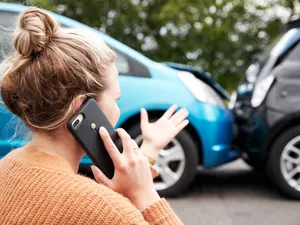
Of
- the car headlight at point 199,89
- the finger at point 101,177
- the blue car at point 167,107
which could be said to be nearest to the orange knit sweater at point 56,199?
the finger at point 101,177

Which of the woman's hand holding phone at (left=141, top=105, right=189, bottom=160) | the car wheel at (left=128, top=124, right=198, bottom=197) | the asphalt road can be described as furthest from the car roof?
the woman's hand holding phone at (left=141, top=105, right=189, bottom=160)

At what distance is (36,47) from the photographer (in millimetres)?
1501

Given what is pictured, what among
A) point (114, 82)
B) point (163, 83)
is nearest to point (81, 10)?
point (163, 83)

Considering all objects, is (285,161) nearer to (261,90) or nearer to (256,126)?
(256,126)

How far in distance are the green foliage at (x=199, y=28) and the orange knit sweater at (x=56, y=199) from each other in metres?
12.8

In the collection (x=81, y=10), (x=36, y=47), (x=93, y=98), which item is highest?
(x=36, y=47)

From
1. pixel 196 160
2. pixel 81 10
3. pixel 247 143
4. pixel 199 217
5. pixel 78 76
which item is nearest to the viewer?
pixel 78 76

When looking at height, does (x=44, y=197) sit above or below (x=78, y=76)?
below

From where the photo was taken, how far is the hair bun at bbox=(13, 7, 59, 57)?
59.3 inches

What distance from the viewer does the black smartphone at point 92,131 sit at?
152cm

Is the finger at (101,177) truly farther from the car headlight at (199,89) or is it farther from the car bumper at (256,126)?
the car bumper at (256,126)

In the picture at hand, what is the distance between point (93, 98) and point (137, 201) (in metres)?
0.31

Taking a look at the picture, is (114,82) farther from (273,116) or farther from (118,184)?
(273,116)

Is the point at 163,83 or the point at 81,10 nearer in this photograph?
the point at 163,83
